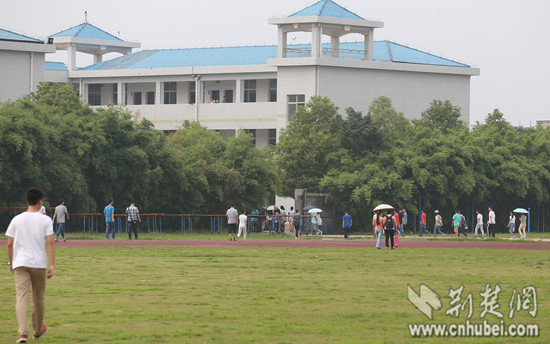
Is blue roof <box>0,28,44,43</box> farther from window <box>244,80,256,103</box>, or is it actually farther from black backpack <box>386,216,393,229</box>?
black backpack <box>386,216,393,229</box>

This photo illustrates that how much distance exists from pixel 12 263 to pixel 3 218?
35270 millimetres

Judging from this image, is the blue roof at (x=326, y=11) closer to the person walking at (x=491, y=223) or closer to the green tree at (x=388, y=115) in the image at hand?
the green tree at (x=388, y=115)

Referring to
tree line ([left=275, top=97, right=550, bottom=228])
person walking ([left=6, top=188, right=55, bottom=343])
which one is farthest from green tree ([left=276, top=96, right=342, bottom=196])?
person walking ([left=6, top=188, right=55, bottom=343])

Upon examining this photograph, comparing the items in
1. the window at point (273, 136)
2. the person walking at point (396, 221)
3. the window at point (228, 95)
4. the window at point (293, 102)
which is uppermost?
the window at point (228, 95)

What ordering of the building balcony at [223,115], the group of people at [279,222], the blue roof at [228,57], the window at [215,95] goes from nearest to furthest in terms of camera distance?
the group of people at [279,222] → the building balcony at [223,115] → the blue roof at [228,57] → the window at [215,95]

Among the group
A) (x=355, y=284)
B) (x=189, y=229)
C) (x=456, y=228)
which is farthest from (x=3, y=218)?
(x=355, y=284)

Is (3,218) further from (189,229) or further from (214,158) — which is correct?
(214,158)

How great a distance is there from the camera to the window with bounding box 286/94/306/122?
249ft

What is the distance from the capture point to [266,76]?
80938 mm

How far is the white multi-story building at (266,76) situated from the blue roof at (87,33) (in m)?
0.13

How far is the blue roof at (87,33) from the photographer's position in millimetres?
88562

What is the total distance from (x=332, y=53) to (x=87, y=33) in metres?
25.4

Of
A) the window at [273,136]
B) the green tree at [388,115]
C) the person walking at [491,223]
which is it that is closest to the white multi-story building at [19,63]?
the window at [273,136]

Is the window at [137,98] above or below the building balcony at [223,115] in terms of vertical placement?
above
